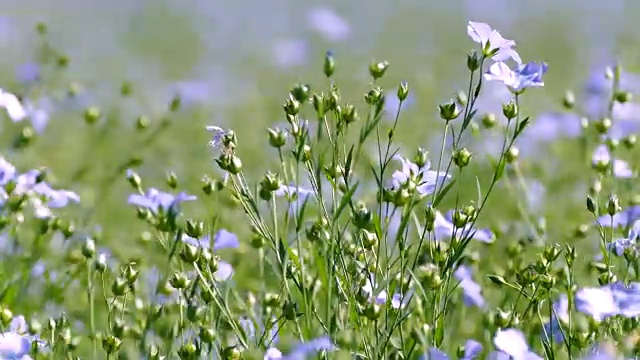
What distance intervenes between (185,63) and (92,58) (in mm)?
460

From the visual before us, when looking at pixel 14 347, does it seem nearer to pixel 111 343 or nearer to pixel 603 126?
pixel 111 343

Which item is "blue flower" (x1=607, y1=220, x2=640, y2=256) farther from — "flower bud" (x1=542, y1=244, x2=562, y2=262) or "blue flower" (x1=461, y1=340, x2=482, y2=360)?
"blue flower" (x1=461, y1=340, x2=482, y2=360)

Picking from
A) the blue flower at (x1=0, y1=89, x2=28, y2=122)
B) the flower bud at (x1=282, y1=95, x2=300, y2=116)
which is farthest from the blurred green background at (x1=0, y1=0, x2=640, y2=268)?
the flower bud at (x1=282, y1=95, x2=300, y2=116)

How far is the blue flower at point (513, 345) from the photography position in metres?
1.41

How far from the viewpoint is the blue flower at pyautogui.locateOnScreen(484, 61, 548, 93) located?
158 centimetres

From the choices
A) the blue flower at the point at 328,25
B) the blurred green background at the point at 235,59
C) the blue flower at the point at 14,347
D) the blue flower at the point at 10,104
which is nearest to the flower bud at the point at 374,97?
the blue flower at the point at 14,347

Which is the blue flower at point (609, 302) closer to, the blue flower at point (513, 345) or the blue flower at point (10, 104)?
the blue flower at point (513, 345)

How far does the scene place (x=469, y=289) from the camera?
2.07 meters

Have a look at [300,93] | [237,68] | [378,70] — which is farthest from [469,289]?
[237,68]

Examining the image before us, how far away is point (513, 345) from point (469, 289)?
25.1 inches

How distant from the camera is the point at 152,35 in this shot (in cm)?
608

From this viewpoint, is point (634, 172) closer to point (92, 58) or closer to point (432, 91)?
point (432, 91)

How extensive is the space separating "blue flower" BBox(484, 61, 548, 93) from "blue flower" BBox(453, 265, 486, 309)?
53 cm

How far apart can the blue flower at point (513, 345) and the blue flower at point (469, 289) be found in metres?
0.59
